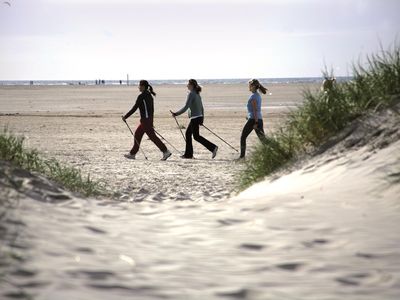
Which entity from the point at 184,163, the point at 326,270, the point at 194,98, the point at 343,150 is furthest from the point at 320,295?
the point at 194,98

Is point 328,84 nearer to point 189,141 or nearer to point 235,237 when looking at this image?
point 235,237

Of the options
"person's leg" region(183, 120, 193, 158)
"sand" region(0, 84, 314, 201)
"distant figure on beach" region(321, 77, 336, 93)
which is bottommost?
"sand" region(0, 84, 314, 201)

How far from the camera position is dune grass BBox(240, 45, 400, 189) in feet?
24.5

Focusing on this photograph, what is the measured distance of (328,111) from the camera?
25.1ft

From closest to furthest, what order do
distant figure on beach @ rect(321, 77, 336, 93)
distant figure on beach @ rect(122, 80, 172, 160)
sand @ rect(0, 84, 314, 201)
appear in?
distant figure on beach @ rect(321, 77, 336, 93) → sand @ rect(0, 84, 314, 201) → distant figure on beach @ rect(122, 80, 172, 160)

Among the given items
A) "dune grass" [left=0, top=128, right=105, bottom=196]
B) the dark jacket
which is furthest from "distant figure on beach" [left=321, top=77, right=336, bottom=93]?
the dark jacket

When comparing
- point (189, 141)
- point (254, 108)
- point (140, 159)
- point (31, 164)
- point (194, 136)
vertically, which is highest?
point (254, 108)

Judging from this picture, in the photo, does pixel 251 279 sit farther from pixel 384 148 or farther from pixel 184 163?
pixel 184 163

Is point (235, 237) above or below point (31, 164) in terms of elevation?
below

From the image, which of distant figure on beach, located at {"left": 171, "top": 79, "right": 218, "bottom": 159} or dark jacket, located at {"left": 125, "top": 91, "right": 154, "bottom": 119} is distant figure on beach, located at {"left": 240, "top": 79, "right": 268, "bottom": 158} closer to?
distant figure on beach, located at {"left": 171, "top": 79, "right": 218, "bottom": 159}

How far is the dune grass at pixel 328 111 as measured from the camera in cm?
746

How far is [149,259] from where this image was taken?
4.11 metres

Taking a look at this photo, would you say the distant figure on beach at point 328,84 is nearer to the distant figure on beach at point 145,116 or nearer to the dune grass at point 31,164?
the dune grass at point 31,164

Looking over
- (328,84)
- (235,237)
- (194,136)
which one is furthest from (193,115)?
(235,237)
